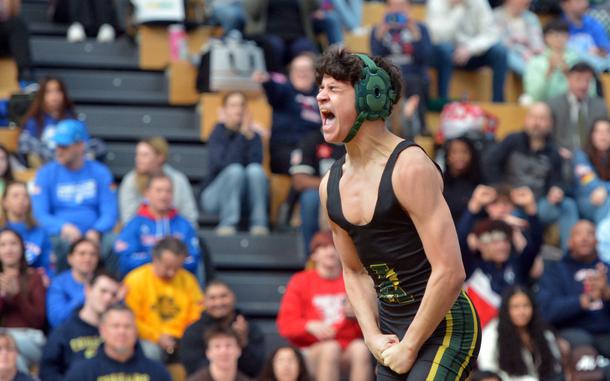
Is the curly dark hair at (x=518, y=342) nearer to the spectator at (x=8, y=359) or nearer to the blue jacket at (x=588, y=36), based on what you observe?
the spectator at (x=8, y=359)

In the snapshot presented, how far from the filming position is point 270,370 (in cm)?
984

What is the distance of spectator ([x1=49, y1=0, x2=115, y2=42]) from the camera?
45.5ft

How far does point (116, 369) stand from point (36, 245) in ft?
5.08

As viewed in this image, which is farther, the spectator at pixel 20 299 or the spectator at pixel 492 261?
the spectator at pixel 492 261

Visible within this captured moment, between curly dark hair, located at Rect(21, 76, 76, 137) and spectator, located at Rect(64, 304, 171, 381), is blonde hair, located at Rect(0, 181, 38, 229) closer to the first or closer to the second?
curly dark hair, located at Rect(21, 76, 76, 137)

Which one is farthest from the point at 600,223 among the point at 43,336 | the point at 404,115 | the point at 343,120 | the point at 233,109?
the point at 343,120

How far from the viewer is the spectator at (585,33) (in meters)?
15.5

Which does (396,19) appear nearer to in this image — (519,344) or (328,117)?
(519,344)

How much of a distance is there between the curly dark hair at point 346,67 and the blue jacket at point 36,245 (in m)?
5.09

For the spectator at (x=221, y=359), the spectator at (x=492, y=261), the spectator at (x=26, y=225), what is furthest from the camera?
the spectator at (x=492, y=261)

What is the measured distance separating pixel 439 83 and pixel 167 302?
4.84m

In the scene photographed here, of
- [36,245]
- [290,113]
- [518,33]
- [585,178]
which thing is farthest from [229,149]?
[518,33]

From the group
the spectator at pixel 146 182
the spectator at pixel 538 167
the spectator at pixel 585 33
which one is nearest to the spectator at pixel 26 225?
the spectator at pixel 146 182

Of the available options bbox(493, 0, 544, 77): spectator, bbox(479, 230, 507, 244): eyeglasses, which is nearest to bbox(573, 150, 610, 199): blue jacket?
bbox(479, 230, 507, 244): eyeglasses
